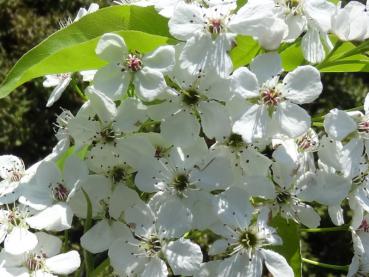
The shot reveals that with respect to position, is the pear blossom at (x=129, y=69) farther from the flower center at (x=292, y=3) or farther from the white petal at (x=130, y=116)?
the flower center at (x=292, y=3)

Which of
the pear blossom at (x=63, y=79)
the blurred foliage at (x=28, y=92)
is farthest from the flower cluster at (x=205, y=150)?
the blurred foliage at (x=28, y=92)

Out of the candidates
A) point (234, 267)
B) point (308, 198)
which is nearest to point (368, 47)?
point (308, 198)

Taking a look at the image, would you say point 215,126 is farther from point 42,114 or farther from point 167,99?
point 42,114

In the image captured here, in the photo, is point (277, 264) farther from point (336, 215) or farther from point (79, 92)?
point (79, 92)

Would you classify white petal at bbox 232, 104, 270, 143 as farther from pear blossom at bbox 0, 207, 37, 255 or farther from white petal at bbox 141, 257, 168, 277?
pear blossom at bbox 0, 207, 37, 255

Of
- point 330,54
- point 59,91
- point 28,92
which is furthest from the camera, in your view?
point 28,92

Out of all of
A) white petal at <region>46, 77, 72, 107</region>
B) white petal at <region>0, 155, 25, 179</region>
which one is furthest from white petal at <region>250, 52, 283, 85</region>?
white petal at <region>0, 155, 25, 179</region>

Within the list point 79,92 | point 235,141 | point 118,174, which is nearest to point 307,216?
point 235,141
